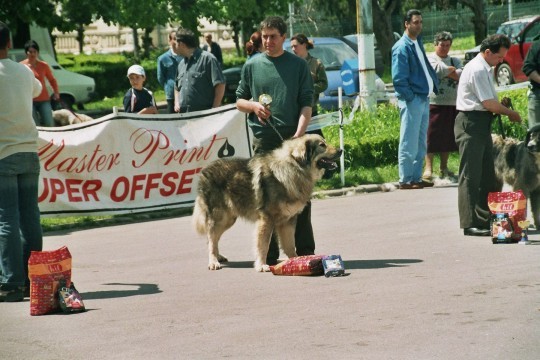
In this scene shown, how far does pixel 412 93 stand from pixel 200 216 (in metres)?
5.57

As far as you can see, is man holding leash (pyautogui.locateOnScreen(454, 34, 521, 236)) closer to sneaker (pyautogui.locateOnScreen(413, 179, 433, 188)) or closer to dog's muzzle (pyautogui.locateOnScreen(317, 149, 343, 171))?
dog's muzzle (pyautogui.locateOnScreen(317, 149, 343, 171))

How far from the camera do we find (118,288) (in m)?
9.62

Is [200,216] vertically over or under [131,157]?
under

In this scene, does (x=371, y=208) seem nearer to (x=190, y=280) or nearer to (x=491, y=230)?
(x=491, y=230)

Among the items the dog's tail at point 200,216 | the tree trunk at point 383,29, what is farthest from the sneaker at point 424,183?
the tree trunk at point 383,29

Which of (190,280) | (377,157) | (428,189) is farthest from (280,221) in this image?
(377,157)

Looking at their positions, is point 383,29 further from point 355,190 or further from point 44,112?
point 355,190

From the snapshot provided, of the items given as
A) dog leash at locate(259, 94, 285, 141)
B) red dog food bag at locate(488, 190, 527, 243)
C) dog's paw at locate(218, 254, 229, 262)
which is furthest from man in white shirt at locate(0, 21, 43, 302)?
red dog food bag at locate(488, 190, 527, 243)

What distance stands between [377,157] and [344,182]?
4.66ft

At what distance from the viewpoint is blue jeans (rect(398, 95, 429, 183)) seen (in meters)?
15.3

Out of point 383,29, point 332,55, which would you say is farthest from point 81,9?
point 383,29

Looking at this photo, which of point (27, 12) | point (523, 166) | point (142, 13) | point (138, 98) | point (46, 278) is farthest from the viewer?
point (142, 13)

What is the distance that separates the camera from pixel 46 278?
8.52m

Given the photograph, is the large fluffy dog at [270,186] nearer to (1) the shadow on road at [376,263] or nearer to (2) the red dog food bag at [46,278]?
(1) the shadow on road at [376,263]
